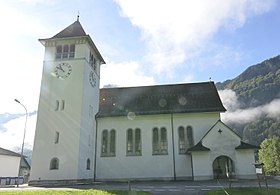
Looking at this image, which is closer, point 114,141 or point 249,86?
point 114,141

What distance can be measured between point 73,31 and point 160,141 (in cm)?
1810

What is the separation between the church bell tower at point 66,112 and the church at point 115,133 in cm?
10

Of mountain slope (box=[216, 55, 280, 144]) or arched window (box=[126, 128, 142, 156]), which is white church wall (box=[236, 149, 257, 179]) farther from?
mountain slope (box=[216, 55, 280, 144])

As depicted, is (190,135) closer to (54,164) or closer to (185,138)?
(185,138)

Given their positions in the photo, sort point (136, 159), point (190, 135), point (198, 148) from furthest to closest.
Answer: point (190, 135), point (136, 159), point (198, 148)

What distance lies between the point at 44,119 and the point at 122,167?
11.0 m

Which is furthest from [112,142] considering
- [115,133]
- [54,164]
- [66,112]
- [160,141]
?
[54,164]

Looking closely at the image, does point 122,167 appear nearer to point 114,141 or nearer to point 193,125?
point 114,141

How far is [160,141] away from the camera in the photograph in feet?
107

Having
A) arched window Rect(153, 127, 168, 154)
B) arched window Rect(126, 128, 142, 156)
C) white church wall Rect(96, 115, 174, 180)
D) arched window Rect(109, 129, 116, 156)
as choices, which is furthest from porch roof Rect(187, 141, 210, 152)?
arched window Rect(109, 129, 116, 156)

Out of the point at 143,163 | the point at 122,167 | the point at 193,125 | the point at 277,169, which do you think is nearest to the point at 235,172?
the point at 193,125

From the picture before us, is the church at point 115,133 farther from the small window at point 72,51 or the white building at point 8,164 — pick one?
the white building at point 8,164

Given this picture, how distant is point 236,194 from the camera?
14.6m

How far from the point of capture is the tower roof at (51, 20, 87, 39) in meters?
32.8
